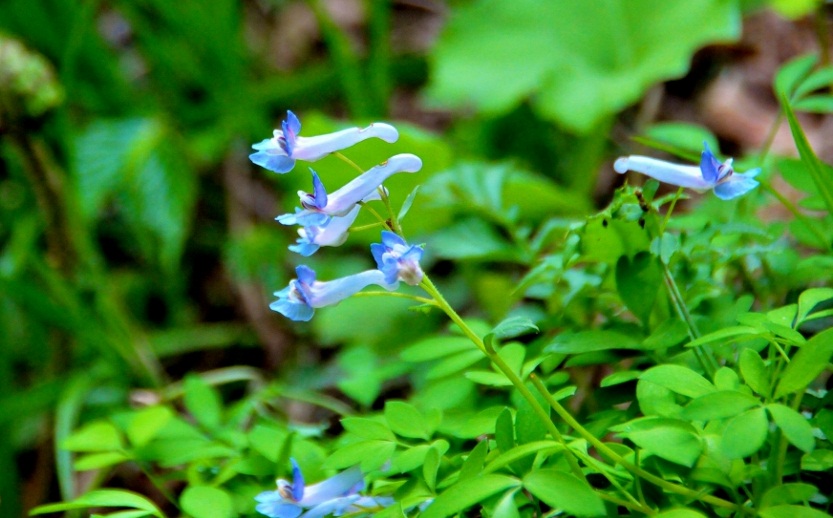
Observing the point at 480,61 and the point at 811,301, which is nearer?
the point at 811,301

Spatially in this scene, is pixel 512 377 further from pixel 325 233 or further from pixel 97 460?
pixel 97 460

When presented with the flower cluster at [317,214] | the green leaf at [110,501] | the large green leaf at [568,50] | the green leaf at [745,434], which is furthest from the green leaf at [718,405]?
the large green leaf at [568,50]

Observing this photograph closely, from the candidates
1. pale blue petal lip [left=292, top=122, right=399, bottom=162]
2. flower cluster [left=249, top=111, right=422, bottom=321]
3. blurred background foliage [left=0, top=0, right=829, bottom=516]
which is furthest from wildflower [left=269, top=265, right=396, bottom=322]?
blurred background foliage [left=0, top=0, right=829, bottom=516]

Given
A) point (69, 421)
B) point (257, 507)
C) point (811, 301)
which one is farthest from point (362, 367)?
point (69, 421)

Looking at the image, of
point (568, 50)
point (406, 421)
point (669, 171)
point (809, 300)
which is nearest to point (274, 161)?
point (406, 421)

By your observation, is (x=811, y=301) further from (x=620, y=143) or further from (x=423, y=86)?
(x=423, y=86)

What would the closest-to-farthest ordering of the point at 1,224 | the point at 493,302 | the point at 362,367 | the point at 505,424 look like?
1. the point at 505,424
2. the point at 362,367
3. the point at 493,302
4. the point at 1,224

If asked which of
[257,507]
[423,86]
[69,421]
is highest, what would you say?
[423,86]
